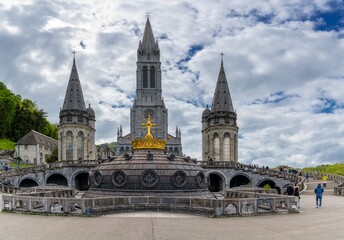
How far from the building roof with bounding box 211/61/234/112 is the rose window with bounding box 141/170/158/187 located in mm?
68913

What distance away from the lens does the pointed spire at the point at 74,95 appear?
96.6m

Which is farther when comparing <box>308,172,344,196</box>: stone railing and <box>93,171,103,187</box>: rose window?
<box>308,172,344,196</box>: stone railing

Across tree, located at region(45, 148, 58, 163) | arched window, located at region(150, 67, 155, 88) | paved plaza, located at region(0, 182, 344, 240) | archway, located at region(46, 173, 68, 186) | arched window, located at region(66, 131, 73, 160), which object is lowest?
archway, located at region(46, 173, 68, 186)

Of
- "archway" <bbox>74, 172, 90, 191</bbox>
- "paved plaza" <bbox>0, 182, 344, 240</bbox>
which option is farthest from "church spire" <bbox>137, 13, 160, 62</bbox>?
"paved plaza" <bbox>0, 182, 344, 240</bbox>

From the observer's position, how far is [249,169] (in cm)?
7169

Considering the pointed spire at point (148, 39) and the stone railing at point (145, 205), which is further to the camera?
the pointed spire at point (148, 39)

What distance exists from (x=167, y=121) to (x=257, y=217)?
11783 centimetres

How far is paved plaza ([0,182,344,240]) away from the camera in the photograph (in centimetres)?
→ 1402

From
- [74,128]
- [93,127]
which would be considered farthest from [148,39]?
[74,128]

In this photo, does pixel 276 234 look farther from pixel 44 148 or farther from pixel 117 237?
pixel 44 148

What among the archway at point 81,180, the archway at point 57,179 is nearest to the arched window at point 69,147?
the archway at point 81,180

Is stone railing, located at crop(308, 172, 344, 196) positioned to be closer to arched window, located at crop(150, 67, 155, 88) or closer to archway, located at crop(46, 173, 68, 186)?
archway, located at crop(46, 173, 68, 186)

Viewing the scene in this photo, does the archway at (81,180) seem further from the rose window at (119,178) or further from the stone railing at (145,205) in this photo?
the stone railing at (145,205)

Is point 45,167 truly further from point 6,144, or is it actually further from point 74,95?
point 6,144
